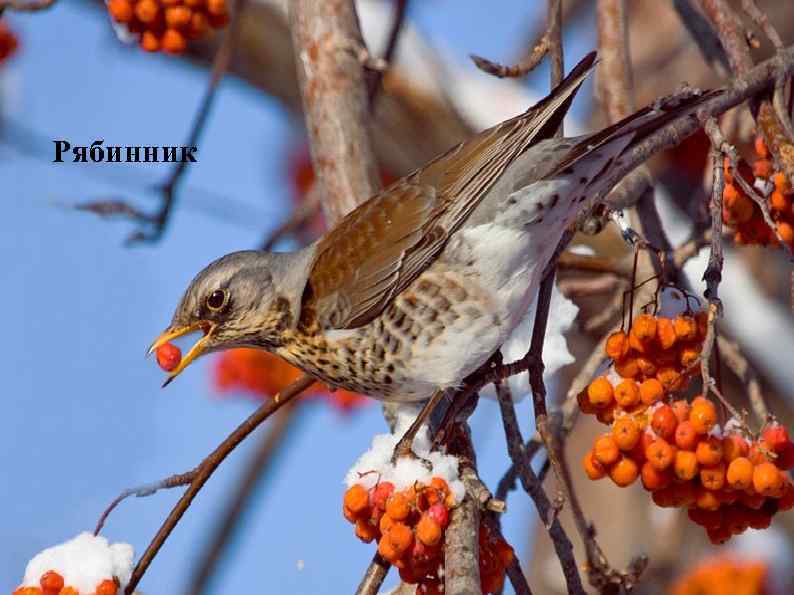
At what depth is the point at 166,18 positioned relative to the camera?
3.04 metres

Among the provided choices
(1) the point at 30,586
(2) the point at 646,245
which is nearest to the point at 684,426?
(2) the point at 646,245

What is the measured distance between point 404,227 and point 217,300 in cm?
47

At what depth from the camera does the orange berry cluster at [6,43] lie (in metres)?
3.40

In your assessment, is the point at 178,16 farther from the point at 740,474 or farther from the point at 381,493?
the point at 740,474

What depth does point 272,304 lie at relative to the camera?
2.97 meters

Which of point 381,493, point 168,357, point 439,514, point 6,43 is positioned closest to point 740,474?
point 439,514

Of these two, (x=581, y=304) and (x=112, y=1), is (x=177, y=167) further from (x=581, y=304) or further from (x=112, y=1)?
(x=581, y=304)

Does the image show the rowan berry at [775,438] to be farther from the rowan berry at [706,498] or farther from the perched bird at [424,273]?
the perched bird at [424,273]

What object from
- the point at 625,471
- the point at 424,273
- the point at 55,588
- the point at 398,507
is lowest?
the point at 625,471

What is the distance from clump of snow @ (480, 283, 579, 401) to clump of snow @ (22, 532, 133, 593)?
106 cm

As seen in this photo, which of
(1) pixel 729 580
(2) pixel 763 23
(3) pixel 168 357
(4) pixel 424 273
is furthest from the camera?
(1) pixel 729 580

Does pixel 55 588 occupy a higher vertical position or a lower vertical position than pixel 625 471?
higher

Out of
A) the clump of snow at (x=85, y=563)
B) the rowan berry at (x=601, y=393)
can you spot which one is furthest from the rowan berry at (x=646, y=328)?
the clump of snow at (x=85, y=563)

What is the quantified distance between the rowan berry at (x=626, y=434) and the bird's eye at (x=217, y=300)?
114cm
